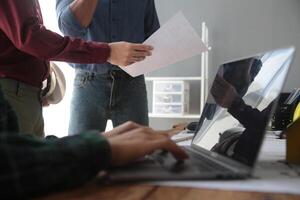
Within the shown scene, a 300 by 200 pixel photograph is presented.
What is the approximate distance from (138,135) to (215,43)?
2007 millimetres

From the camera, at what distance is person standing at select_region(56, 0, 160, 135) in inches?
52.2

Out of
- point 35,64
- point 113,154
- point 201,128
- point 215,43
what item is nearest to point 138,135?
point 113,154

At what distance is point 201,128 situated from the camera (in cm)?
89

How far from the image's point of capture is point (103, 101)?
1335mm

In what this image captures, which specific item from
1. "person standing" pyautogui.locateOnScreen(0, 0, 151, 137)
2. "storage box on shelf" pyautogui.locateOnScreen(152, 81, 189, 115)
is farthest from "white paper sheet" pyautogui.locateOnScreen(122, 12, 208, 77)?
"storage box on shelf" pyautogui.locateOnScreen(152, 81, 189, 115)

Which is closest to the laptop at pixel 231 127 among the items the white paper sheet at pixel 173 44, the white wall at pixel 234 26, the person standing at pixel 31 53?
the white paper sheet at pixel 173 44

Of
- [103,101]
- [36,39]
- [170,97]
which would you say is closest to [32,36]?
[36,39]

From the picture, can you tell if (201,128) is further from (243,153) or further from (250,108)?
(243,153)

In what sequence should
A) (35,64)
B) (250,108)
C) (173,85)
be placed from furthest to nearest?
(173,85), (35,64), (250,108)

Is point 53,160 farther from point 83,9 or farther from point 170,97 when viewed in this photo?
point 170,97

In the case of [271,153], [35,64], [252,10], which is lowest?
[271,153]

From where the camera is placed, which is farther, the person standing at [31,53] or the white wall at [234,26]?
the white wall at [234,26]

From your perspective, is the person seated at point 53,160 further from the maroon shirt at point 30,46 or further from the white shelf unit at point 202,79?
the white shelf unit at point 202,79

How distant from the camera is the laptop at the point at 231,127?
1.71 feet
